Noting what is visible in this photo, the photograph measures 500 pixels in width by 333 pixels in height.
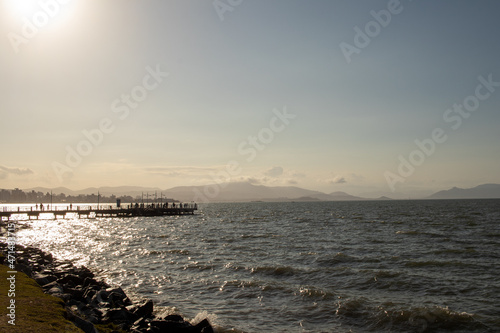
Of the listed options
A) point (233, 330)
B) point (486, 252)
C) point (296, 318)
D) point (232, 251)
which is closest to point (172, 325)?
point (233, 330)

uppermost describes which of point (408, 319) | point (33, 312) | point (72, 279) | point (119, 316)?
point (33, 312)

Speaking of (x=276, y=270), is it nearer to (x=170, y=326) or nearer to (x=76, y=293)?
(x=76, y=293)

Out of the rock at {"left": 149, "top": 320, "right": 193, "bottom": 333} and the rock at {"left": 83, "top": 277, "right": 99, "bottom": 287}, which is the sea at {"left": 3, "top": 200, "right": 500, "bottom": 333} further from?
the rock at {"left": 149, "top": 320, "right": 193, "bottom": 333}

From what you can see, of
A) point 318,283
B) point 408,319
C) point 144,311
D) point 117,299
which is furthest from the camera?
point 318,283

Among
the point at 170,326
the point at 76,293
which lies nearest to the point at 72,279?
the point at 76,293

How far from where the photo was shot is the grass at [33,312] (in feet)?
28.0

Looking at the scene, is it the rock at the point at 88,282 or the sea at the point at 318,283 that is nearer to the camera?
the sea at the point at 318,283

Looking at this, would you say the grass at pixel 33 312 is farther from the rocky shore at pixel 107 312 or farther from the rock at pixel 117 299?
the rock at pixel 117 299

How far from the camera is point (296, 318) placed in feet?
49.3

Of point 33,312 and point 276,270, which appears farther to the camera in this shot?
point 276,270

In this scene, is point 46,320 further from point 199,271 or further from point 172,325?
point 199,271

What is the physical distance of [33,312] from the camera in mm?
9656

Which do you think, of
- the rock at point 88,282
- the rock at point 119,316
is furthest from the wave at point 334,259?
the rock at point 119,316

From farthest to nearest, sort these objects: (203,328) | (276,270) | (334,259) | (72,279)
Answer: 1. (334,259)
2. (276,270)
3. (72,279)
4. (203,328)
